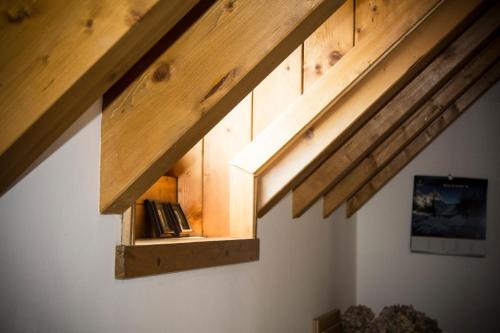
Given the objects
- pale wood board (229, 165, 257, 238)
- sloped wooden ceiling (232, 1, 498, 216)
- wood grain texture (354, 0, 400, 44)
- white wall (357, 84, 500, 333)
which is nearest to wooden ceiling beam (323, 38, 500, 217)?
white wall (357, 84, 500, 333)

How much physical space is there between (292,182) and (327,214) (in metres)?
1.39

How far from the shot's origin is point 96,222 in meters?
1.79

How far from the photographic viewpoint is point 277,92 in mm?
2871

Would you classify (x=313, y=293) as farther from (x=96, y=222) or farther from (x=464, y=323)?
(x=96, y=222)

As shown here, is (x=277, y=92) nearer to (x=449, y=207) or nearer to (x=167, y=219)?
(x=167, y=219)

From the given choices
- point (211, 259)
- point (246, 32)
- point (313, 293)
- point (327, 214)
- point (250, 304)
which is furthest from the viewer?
point (327, 214)

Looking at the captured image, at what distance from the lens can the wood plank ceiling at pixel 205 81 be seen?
1271mm

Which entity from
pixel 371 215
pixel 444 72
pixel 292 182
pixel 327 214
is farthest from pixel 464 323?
pixel 292 182

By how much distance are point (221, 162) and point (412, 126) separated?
6.63 ft

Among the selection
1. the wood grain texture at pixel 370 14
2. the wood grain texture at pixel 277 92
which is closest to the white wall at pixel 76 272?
the wood grain texture at pixel 277 92

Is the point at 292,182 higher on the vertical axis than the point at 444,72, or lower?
lower

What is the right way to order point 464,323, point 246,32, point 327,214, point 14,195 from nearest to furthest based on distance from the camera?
point 14,195 < point 246,32 < point 327,214 < point 464,323

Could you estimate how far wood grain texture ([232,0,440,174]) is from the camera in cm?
262

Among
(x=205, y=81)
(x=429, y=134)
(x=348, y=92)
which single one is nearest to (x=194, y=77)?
(x=205, y=81)
